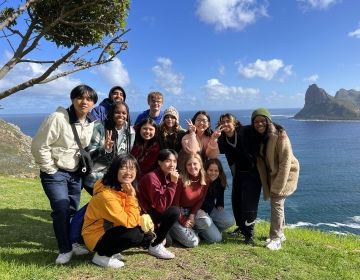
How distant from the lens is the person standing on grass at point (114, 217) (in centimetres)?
553

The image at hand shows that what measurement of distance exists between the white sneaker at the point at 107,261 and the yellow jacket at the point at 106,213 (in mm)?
193

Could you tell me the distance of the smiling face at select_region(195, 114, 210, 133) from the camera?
7.61 metres

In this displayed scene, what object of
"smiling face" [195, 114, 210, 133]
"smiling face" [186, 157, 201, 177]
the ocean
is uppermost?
"smiling face" [195, 114, 210, 133]

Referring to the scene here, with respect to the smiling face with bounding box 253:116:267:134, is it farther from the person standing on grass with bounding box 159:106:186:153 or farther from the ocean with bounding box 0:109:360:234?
the ocean with bounding box 0:109:360:234

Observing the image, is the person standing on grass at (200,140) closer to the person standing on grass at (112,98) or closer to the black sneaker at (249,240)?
the person standing on grass at (112,98)

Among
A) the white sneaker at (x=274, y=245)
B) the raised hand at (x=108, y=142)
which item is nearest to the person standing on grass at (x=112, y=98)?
the raised hand at (x=108, y=142)

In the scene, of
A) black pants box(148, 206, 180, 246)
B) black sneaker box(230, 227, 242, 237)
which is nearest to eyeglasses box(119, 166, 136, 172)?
black pants box(148, 206, 180, 246)

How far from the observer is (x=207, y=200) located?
7.77 metres

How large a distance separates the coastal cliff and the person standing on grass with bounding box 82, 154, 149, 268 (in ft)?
79.3

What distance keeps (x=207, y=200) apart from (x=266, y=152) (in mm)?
1621

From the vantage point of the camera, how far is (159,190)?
6.51m

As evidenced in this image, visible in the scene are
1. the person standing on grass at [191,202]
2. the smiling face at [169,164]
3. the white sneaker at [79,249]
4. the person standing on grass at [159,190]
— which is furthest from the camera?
the person standing on grass at [191,202]

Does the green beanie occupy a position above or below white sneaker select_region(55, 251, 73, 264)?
above

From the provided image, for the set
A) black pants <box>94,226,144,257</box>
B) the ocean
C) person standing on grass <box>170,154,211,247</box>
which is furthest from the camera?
the ocean
